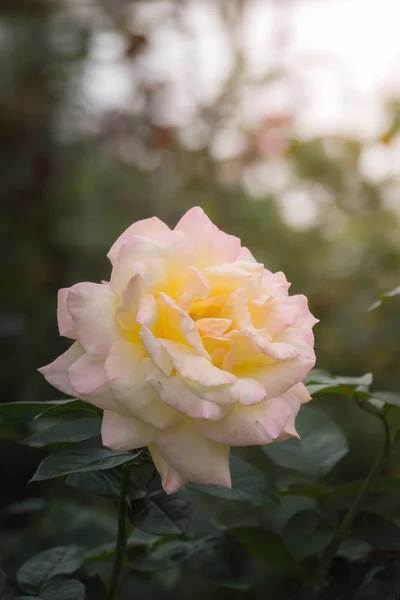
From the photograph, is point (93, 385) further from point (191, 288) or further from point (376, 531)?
point (376, 531)

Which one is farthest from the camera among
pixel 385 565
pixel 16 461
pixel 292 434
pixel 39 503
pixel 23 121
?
pixel 23 121

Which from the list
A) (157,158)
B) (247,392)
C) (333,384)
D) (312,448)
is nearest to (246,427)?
(247,392)

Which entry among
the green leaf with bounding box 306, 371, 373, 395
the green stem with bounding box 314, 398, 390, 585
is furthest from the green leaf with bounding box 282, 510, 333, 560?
the green leaf with bounding box 306, 371, 373, 395

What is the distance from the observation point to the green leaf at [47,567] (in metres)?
0.45

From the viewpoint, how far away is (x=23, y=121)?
2.11 metres

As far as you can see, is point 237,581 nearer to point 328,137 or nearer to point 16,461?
point 16,461

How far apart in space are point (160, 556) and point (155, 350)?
25 cm

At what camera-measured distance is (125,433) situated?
361 mm

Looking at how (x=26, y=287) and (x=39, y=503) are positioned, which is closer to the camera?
(x=39, y=503)

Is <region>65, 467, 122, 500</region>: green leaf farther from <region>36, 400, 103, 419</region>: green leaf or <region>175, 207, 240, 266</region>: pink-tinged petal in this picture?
<region>175, 207, 240, 266</region>: pink-tinged petal

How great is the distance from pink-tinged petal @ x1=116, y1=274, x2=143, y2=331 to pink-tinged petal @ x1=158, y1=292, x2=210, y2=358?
1cm

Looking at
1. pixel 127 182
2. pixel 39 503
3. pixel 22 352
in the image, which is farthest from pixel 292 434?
pixel 127 182

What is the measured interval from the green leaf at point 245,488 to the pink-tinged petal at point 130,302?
0.15 meters

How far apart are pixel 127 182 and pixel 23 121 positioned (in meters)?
0.46
